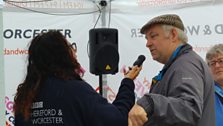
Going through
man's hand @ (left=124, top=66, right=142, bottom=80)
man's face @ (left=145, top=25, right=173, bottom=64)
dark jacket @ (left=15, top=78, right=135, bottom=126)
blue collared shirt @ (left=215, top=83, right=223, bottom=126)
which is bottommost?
blue collared shirt @ (left=215, top=83, right=223, bottom=126)

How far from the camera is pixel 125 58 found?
14.3 ft

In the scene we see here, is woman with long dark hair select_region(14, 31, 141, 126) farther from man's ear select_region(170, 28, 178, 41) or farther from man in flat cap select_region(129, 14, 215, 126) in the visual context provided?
man's ear select_region(170, 28, 178, 41)

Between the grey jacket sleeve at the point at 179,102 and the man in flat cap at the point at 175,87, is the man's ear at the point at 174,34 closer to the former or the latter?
the man in flat cap at the point at 175,87

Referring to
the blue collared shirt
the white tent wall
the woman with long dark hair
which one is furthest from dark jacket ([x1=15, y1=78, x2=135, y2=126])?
the white tent wall

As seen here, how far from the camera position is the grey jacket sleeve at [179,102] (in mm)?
1262

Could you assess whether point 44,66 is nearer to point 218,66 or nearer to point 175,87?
point 175,87

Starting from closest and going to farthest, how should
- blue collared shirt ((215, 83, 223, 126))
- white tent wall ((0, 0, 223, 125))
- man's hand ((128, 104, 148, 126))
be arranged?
man's hand ((128, 104, 148, 126)), blue collared shirt ((215, 83, 223, 126)), white tent wall ((0, 0, 223, 125))

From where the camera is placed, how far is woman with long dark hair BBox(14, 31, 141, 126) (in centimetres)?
168

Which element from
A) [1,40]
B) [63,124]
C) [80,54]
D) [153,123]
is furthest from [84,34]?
[153,123]

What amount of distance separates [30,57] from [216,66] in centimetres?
137

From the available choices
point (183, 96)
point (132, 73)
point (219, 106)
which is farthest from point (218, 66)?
point (183, 96)

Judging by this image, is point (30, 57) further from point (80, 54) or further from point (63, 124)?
point (80, 54)

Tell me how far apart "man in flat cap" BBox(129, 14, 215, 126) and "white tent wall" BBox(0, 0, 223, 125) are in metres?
2.45

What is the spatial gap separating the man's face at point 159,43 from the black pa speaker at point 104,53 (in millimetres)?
1595
